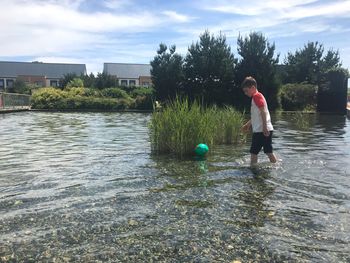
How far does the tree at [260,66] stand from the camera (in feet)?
130

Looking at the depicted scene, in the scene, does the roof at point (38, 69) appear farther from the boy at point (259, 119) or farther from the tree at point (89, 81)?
the boy at point (259, 119)

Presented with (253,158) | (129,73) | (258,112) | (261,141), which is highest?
(129,73)

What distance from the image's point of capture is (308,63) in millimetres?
61094

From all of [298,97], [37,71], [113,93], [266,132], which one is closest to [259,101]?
[266,132]

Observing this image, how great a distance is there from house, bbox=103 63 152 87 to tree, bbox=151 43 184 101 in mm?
52055

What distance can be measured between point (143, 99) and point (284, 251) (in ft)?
135

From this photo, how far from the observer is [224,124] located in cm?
1298

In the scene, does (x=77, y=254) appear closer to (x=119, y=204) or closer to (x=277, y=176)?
(x=119, y=204)

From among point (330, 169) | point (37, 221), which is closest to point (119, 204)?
point (37, 221)

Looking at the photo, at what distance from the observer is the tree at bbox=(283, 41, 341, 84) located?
60281 millimetres

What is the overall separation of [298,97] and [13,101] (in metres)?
27.9

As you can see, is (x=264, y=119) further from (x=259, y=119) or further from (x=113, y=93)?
(x=113, y=93)

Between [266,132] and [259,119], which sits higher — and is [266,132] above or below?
below

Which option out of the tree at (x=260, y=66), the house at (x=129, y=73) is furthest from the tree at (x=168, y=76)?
the house at (x=129, y=73)
